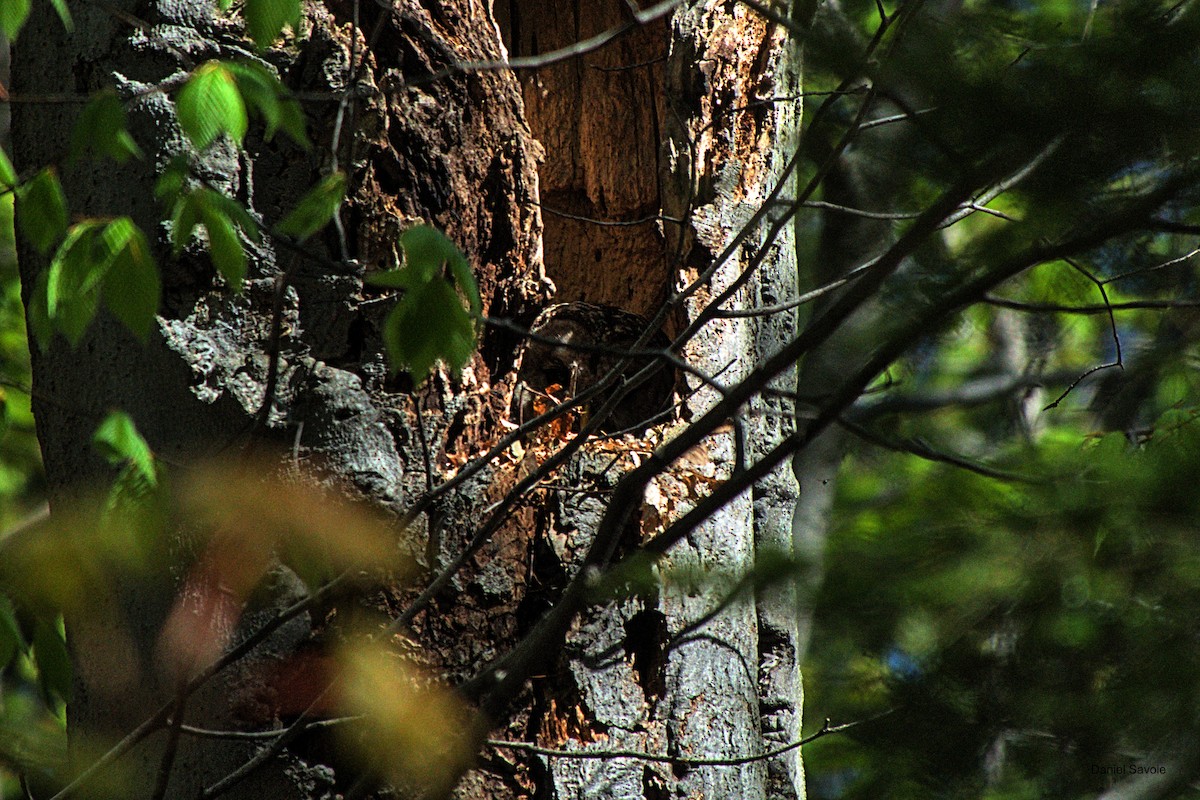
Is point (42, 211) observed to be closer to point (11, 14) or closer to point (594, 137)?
point (11, 14)

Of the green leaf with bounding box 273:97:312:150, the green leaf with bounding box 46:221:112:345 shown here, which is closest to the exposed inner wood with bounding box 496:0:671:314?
the green leaf with bounding box 273:97:312:150

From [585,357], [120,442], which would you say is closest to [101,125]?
[120,442]

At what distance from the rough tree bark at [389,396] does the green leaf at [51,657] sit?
0.30 feet

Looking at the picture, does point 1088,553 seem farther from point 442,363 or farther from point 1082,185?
point 442,363

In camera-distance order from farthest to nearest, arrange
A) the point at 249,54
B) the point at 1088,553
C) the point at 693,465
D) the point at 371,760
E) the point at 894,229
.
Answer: the point at 894,229 → the point at 693,465 → the point at 249,54 → the point at 371,760 → the point at 1088,553

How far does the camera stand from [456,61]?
72.1 inches

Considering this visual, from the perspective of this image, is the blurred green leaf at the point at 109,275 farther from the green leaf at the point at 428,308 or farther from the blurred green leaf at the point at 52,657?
the blurred green leaf at the point at 52,657

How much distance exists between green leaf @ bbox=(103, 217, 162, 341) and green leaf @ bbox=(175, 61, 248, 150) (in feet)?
0.49

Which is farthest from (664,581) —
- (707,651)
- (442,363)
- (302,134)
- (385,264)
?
(302,134)

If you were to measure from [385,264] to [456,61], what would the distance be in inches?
15.5

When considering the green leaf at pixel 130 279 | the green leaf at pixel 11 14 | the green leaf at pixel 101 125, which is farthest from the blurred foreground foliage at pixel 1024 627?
the green leaf at pixel 11 14

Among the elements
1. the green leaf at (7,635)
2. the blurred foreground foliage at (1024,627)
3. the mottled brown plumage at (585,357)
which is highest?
the mottled brown plumage at (585,357)

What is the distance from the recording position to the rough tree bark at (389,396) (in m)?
1.64

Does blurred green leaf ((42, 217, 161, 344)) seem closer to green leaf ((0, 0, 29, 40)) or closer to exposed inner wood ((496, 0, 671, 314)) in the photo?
green leaf ((0, 0, 29, 40))
